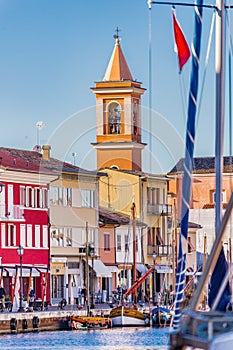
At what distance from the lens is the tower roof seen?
11438 cm

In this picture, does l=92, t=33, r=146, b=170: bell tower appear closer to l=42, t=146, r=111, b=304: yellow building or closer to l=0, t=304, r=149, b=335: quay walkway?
l=42, t=146, r=111, b=304: yellow building

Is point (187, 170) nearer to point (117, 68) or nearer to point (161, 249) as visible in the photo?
point (161, 249)

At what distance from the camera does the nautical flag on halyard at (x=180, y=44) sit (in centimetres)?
2720

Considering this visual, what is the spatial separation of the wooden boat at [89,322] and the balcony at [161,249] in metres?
37.9

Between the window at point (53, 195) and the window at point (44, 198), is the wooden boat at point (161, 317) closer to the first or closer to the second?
the window at point (44, 198)

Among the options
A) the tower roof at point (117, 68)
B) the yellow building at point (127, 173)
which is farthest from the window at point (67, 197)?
the tower roof at point (117, 68)

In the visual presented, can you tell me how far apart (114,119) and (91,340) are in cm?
5809

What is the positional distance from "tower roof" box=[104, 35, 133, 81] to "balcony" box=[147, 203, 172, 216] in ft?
36.1

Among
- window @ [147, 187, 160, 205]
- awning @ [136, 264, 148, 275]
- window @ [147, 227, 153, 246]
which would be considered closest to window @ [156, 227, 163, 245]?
window @ [147, 227, 153, 246]

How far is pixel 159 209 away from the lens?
109 m

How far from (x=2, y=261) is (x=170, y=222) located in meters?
Answer: 29.3

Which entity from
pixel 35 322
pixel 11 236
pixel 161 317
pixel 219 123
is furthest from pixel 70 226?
pixel 219 123

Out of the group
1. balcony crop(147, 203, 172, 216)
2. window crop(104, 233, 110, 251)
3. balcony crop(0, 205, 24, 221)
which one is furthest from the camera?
balcony crop(147, 203, 172, 216)

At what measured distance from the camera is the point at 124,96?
11219cm
